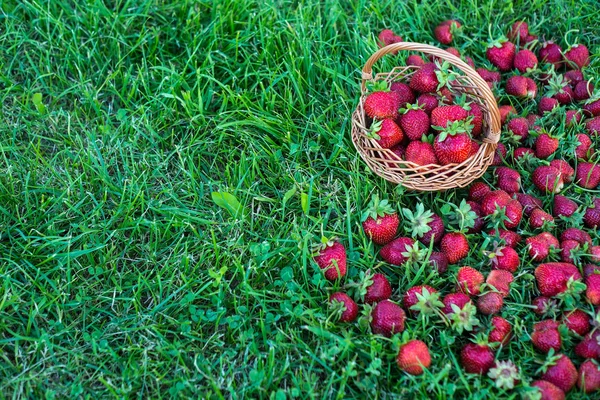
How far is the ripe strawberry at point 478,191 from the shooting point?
8.29ft

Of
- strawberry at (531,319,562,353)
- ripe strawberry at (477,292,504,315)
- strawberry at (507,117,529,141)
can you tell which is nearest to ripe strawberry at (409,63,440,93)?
strawberry at (507,117,529,141)

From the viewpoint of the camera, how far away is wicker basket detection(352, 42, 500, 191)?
238 cm

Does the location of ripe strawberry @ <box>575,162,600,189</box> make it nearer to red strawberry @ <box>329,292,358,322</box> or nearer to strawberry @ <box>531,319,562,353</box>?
strawberry @ <box>531,319,562,353</box>

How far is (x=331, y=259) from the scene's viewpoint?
7.55 ft

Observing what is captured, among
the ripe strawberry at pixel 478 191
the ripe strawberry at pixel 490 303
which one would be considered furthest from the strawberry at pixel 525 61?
the ripe strawberry at pixel 490 303

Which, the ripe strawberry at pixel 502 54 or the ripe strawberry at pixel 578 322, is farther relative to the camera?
the ripe strawberry at pixel 502 54

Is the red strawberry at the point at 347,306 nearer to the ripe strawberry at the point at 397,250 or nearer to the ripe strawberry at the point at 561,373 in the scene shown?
the ripe strawberry at the point at 397,250

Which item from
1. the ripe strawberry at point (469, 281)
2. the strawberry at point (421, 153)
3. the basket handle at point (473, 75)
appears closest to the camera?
the ripe strawberry at point (469, 281)

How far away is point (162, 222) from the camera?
8.33 feet

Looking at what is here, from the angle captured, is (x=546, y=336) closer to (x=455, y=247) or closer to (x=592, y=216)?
(x=455, y=247)

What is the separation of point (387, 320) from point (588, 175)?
1.08 meters

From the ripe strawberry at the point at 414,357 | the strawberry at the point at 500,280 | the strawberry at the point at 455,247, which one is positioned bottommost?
the ripe strawberry at the point at 414,357


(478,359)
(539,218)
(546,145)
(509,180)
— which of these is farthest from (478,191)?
(478,359)

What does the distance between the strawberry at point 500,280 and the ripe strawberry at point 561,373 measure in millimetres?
290
